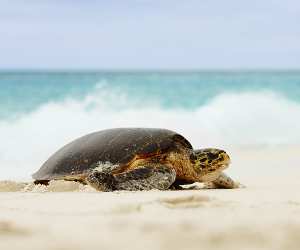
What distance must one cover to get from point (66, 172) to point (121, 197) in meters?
1.65

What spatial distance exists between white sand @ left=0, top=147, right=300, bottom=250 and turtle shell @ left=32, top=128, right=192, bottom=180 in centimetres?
120

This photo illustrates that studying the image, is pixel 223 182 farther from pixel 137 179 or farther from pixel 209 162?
pixel 137 179

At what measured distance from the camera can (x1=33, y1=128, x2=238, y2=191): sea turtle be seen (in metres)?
5.43

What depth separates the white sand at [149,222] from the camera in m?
2.74

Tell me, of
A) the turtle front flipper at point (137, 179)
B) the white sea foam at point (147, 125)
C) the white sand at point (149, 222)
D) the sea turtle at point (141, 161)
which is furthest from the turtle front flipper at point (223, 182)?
the white sea foam at point (147, 125)

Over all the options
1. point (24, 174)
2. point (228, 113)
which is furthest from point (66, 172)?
point (228, 113)

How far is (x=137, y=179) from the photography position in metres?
5.30

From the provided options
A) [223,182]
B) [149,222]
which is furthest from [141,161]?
[149,222]

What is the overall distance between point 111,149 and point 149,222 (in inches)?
106

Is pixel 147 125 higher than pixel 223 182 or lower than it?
higher

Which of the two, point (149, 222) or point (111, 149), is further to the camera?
point (111, 149)

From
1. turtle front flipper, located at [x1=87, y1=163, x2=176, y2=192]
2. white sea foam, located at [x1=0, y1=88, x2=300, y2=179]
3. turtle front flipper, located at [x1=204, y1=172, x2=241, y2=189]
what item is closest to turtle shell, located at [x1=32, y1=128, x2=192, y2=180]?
turtle front flipper, located at [x1=87, y1=163, x2=176, y2=192]

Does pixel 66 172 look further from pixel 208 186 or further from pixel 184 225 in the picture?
pixel 184 225

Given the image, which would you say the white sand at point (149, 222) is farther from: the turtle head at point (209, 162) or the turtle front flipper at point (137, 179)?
the turtle head at point (209, 162)
